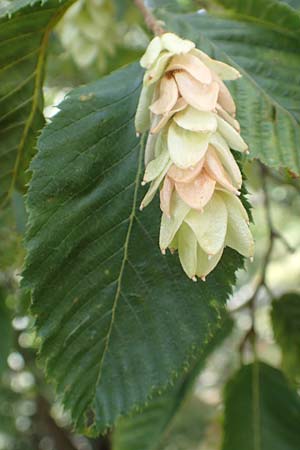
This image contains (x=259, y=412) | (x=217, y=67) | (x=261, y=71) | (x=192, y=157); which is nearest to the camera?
(x=192, y=157)

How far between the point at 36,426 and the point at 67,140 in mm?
5395

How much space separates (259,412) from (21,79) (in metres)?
1.21

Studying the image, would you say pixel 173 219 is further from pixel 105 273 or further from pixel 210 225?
pixel 105 273

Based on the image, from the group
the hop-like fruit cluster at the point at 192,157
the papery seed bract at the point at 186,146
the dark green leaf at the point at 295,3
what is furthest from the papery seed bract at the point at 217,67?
the dark green leaf at the point at 295,3

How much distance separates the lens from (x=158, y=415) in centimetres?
223

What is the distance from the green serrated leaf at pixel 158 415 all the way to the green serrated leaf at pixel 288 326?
0.48 ft

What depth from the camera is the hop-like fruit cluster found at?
883mm

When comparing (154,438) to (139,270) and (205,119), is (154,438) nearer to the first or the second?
(139,270)

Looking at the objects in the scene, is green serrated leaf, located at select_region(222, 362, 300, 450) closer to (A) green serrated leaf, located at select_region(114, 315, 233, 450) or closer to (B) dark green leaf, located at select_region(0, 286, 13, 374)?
(A) green serrated leaf, located at select_region(114, 315, 233, 450)

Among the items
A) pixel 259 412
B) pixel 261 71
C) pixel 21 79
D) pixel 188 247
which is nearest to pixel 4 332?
pixel 259 412

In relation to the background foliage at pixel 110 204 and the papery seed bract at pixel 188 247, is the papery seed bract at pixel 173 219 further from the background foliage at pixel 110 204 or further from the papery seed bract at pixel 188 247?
the background foliage at pixel 110 204

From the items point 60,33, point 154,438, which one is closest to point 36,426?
point 154,438

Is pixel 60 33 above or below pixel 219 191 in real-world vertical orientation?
below

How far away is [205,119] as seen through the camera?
90 centimetres
